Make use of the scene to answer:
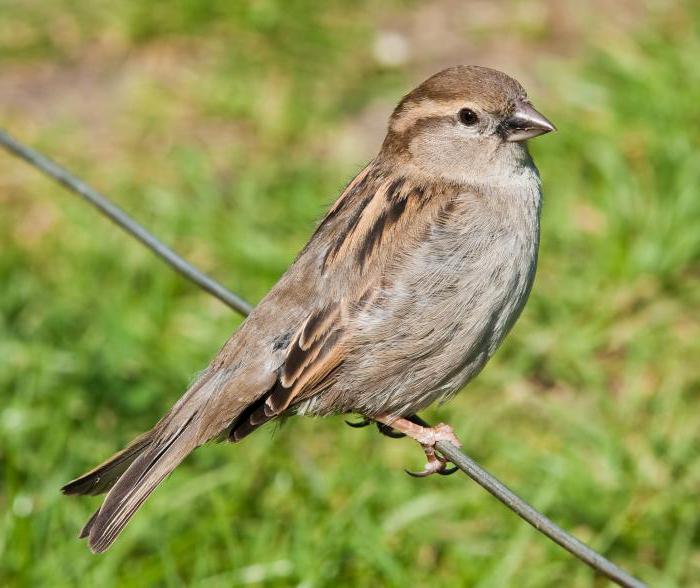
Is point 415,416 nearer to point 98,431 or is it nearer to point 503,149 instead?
point 503,149

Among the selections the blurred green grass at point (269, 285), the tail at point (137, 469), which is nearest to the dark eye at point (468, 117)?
the tail at point (137, 469)

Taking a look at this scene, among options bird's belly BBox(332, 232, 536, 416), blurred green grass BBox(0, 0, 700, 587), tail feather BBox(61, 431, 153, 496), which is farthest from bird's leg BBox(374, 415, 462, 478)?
blurred green grass BBox(0, 0, 700, 587)

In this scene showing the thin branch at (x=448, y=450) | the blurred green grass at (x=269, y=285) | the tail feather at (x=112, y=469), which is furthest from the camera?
the blurred green grass at (x=269, y=285)

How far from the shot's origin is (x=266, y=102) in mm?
7332

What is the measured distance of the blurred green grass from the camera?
4.62 metres

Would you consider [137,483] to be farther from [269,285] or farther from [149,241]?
[269,285]

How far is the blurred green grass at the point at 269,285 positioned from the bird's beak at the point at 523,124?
1605mm

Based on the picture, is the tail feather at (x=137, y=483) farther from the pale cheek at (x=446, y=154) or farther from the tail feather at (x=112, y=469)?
the pale cheek at (x=446, y=154)

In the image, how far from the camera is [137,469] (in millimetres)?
3553

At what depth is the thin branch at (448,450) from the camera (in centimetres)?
241

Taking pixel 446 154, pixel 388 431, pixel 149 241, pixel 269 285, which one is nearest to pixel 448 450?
pixel 149 241

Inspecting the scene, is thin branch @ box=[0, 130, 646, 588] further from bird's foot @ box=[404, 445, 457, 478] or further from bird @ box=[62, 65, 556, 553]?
bird's foot @ box=[404, 445, 457, 478]

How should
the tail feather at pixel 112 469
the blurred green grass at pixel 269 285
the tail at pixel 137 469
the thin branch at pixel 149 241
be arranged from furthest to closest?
the blurred green grass at pixel 269 285, the tail feather at pixel 112 469, the tail at pixel 137 469, the thin branch at pixel 149 241

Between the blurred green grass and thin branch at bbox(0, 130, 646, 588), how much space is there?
4.64 feet
